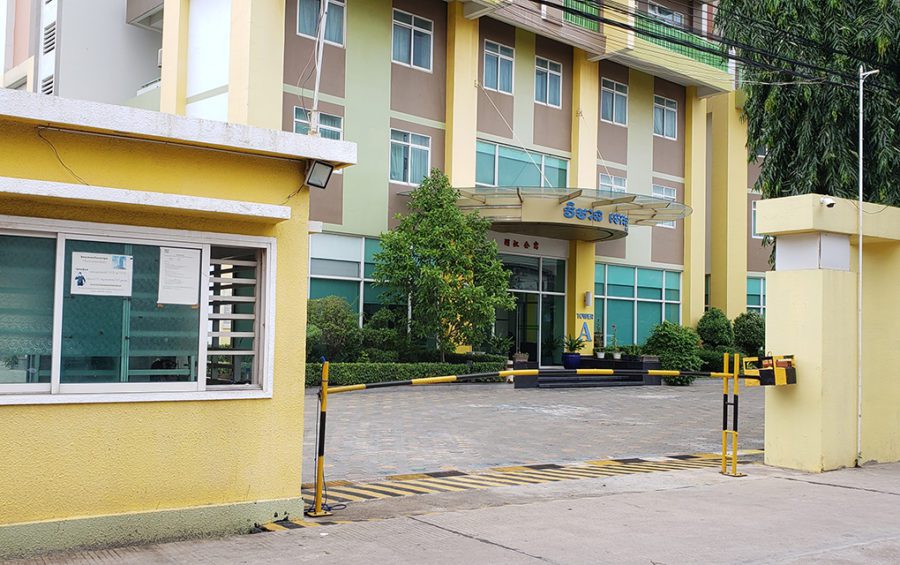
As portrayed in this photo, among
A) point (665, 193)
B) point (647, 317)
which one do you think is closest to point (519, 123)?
point (665, 193)

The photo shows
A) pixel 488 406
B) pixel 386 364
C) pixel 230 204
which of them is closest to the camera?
pixel 230 204

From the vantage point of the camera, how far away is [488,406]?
19.7m

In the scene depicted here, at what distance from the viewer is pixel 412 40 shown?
27078 millimetres

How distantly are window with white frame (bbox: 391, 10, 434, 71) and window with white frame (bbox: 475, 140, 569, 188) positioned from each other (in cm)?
328

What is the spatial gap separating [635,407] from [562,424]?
14.7 ft

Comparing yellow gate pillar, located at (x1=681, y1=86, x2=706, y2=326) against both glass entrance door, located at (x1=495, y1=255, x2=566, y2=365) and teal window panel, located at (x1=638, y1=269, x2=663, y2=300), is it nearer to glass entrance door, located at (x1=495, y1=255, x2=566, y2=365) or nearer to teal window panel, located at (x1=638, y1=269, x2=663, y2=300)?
teal window panel, located at (x1=638, y1=269, x2=663, y2=300)

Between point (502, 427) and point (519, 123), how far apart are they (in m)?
15.9

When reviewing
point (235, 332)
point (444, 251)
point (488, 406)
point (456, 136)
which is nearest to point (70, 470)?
point (235, 332)

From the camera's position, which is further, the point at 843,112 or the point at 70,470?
the point at 843,112

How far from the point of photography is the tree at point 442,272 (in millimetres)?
24281

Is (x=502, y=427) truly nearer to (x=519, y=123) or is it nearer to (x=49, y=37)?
(x=519, y=123)

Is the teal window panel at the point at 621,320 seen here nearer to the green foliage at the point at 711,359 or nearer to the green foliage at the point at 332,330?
the green foliage at the point at 711,359

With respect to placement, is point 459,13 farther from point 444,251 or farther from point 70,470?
point 70,470

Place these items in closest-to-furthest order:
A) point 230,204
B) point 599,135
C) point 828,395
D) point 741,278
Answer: point 230,204 < point 828,395 < point 599,135 < point 741,278
